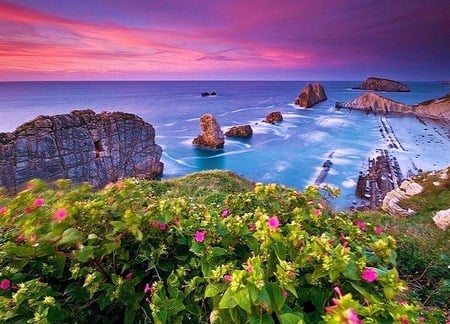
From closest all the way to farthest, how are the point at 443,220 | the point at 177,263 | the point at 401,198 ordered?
the point at 177,263, the point at 443,220, the point at 401,198

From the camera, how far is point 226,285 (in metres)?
1.20

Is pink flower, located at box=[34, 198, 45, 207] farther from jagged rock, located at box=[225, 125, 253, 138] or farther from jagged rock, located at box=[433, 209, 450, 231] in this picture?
jagged rock, located at box=[225, 125, 253, 138]

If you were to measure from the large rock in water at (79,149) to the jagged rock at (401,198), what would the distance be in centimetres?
2219

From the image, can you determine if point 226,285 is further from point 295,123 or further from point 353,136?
point 295,123

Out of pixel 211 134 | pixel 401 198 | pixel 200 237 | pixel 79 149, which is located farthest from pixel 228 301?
pixel 211 134

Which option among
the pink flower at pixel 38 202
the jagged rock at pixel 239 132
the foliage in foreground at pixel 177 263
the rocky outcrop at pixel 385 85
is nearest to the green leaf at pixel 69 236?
the foliage in foreground at pixel 177 263

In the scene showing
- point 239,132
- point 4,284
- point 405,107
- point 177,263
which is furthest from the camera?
point 405,107

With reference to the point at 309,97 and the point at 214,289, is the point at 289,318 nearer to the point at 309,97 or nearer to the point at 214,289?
the point at 214,289

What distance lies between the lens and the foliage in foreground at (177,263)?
1.15 metres

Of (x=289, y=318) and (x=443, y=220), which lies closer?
(x=289, y=318)

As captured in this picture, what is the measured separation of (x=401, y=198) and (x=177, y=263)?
1730cm

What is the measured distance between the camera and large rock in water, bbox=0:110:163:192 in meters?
21.2

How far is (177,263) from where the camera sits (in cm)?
178

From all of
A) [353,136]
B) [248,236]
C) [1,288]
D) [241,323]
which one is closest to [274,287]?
[241,323]
